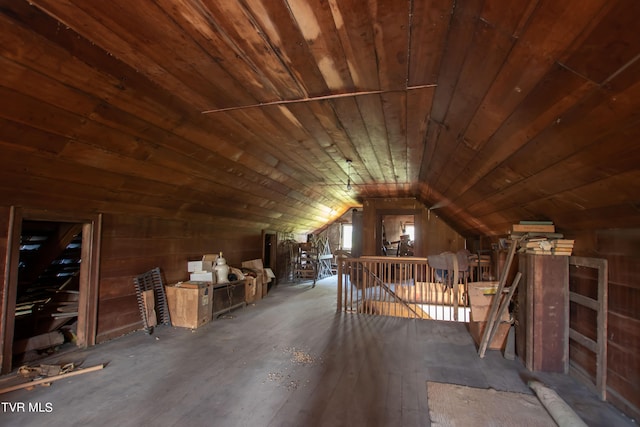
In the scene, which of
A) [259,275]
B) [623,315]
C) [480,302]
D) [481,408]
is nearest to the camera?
[623,315]

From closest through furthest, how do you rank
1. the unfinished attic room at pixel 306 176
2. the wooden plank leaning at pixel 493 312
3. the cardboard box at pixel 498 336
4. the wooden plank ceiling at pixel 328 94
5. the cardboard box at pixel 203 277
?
1. the wooden plank ceiling at pixel 328 94
2. the unfinished attic room at pixel 306 176
3. the wooden plank leaning at pixel 493 312
4. the cardboard box at pixel 498 336
5. the cardboard box at pixel 203 277

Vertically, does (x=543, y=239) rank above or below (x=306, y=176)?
below

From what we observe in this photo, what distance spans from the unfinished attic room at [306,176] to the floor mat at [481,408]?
0.02 meters

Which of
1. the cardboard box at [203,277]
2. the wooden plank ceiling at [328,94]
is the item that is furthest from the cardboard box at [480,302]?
the cardboard box at [203,277]

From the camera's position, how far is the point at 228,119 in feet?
9.69

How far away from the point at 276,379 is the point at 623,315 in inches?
109

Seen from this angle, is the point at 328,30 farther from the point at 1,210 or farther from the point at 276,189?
the point at 276,189

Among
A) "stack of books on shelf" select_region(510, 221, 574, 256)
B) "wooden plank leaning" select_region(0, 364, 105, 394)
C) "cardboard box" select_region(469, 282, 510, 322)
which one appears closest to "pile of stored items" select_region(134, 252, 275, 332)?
"wooden plank leaning" select_region(0, 364, 105, 394)

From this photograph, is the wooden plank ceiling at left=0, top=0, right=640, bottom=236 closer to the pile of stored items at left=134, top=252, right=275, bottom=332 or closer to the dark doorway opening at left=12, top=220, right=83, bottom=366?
the dark doorway opening at left=12, top=220, right=83, bottom=366

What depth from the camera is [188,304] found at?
4566 millimetres

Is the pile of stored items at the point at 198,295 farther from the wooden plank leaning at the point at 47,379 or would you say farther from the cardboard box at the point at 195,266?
the wooden plank leaning at the point at 47,379

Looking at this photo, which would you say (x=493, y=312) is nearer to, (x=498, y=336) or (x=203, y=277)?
(x=498, y=336)

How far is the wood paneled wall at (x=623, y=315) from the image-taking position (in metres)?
2.21

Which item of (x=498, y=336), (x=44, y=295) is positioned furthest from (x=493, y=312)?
(x=44, y=295)
